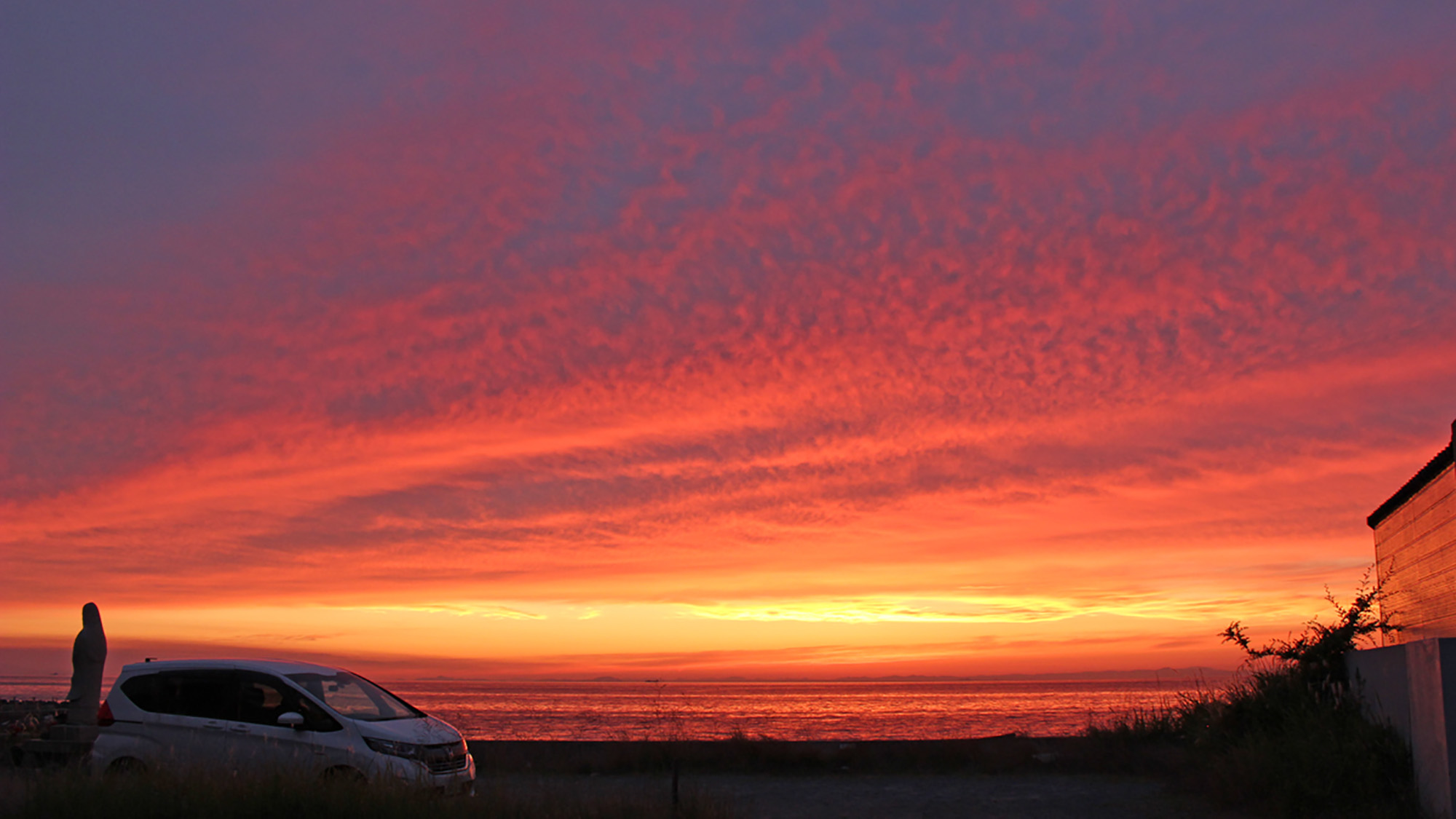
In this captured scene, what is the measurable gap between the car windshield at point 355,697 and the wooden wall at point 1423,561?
39.5 ft

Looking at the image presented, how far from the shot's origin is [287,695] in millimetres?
11461

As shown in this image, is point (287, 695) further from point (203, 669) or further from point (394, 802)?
point (394, 802)

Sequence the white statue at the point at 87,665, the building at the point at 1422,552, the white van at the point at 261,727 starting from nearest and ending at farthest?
the white van at the point at 261,727, the building at the point at 1422,552, the white statue at the point at 87,665

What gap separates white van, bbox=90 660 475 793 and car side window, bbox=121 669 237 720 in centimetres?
1

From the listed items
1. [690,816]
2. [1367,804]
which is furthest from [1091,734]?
[690,816]

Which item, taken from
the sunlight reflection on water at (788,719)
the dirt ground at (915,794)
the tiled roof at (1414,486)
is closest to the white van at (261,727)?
the dirt ground at (915,794)

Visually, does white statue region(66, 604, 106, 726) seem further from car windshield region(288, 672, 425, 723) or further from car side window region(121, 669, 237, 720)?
car windshield region(288, 672, 425, 723)

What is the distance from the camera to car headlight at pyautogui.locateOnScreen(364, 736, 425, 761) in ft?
36.1

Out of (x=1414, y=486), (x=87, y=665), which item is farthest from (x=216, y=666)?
(x=1414, y=486)

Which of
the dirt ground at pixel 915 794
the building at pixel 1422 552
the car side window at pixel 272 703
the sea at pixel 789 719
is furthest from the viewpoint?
the sea at pixel 789 719

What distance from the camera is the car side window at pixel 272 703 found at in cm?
1124

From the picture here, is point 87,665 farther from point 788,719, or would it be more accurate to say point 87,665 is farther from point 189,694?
point 788,719

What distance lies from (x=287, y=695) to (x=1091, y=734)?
11872 millimetres

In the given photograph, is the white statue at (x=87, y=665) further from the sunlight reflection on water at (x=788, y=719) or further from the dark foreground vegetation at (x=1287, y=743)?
the dark foreground vegetation at (x=1287, y=743)
